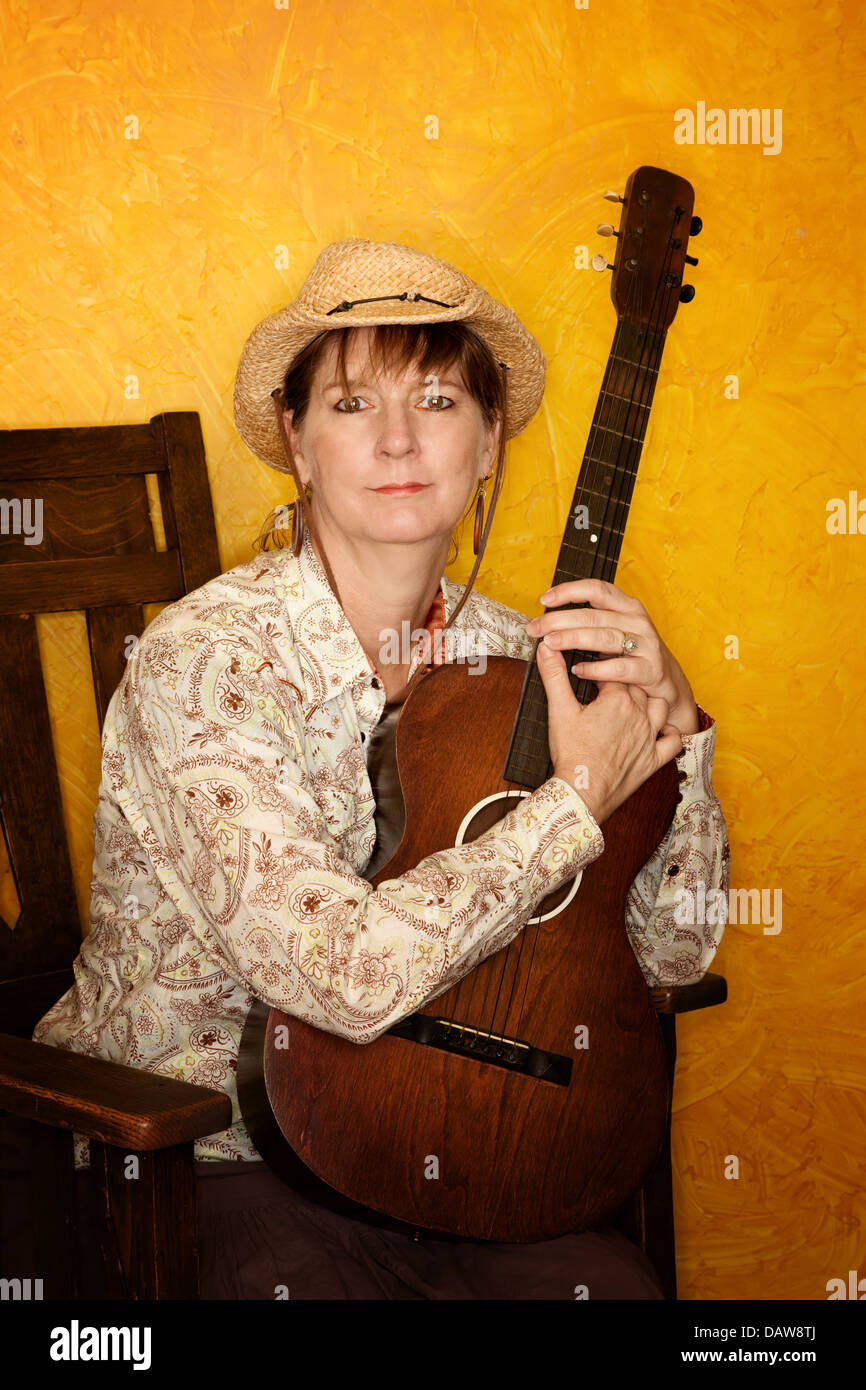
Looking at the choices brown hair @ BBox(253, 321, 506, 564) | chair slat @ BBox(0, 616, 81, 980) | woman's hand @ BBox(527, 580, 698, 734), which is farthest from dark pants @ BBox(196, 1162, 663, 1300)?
brown hair @ BBox(253, 321, 506, 564)

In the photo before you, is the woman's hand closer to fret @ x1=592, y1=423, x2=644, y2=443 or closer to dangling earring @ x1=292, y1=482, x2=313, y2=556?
→ fret @ x1=592, y1=423, x2=644, y2=443

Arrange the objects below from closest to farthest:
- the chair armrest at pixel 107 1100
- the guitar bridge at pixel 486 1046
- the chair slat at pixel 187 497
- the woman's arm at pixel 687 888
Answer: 1. the chair armrest at pixel 107 1100
2. the guitar bridge at pixel 486 1046
3. the woman's arm at pixel 687 888
4. the chair slat at pixel 187 497

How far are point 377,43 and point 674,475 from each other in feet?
2.89

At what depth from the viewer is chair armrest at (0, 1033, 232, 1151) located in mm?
1222

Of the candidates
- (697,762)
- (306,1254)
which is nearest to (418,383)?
(697,762)

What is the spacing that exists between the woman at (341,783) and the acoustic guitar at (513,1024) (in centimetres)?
7

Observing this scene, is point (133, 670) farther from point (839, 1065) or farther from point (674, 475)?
point (839, 1065)

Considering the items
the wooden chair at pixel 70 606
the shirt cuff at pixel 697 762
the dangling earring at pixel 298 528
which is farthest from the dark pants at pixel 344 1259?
the dangling earring at pixel 298 528

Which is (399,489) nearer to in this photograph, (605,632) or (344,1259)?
(605,632)

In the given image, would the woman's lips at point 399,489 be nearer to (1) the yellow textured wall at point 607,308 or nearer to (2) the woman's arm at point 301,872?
(2) the woman's arm at point 301,872

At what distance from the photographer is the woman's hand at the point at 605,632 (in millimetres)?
1628

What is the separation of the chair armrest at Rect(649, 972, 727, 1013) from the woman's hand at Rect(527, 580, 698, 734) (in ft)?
1.47

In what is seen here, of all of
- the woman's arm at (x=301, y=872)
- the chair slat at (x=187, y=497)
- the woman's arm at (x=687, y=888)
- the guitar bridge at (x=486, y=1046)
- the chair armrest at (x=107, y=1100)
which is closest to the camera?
the chair armrest at (x=107, y=1100)

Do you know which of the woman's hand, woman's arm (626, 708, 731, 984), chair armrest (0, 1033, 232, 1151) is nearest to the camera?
chair armrest (0, 1033, 232, 1151)
